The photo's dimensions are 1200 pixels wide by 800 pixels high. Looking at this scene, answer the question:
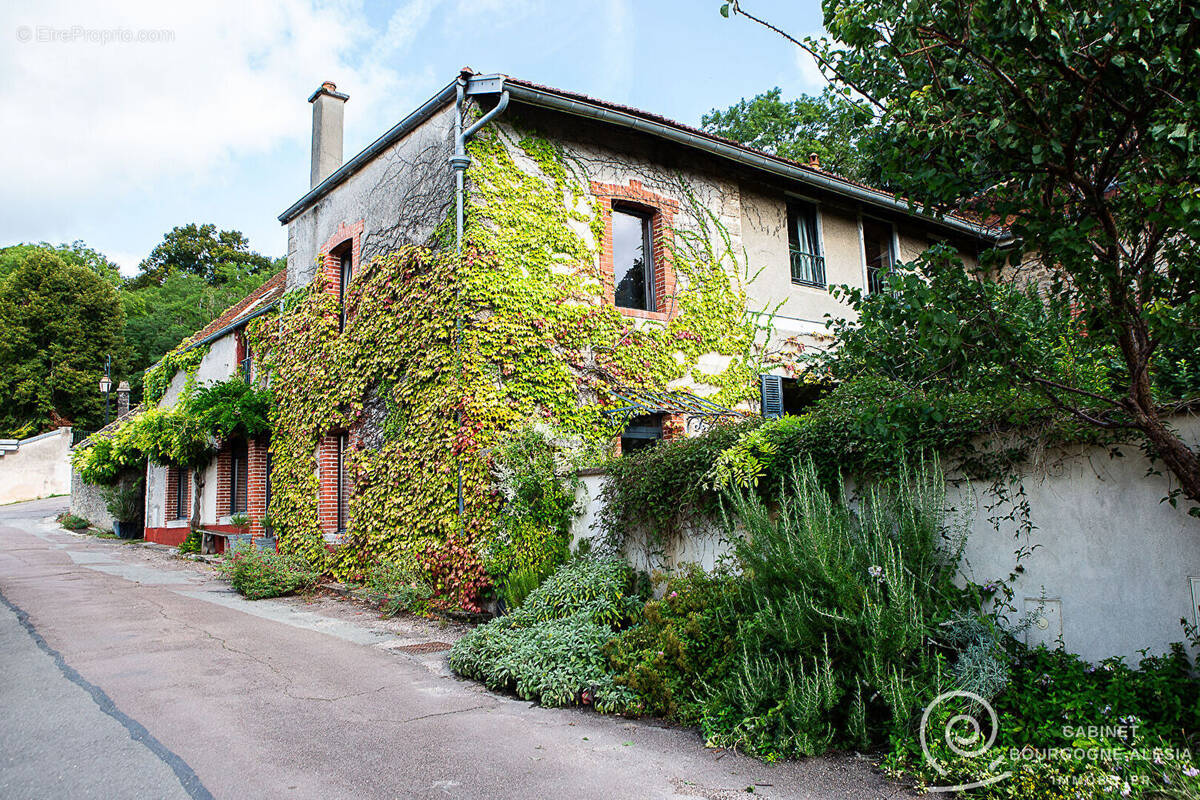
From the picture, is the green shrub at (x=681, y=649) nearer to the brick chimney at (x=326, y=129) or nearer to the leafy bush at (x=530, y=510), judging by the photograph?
the leafy bush at (x=530, y=510)

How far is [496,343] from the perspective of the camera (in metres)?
8.95

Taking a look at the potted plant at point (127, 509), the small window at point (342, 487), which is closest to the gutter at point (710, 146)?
the small window at point (342, 487)

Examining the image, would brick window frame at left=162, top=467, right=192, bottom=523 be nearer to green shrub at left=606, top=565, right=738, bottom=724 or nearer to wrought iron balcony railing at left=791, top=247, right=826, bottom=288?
wrought iron balcony railing at left=791, top=247, right=826, bottom=288

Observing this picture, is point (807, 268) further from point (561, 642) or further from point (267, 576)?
point (267, 576)

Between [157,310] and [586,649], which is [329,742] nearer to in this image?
[586,649]

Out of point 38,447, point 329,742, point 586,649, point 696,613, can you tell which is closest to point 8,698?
point 329,742

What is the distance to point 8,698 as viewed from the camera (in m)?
5.52

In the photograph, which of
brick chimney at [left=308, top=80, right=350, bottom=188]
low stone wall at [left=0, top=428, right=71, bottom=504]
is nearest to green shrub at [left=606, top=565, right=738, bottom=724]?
brick chimney at [left=308, top=80, right=350, bottom=188]

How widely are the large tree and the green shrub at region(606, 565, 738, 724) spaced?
2.57 meters

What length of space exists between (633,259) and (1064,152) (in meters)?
7.11

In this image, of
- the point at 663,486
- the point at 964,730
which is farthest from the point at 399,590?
the point at 964,730

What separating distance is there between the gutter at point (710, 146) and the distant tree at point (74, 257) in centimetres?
4802

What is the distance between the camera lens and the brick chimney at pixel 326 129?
1385 centimetres

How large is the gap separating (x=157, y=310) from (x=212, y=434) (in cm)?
3521
